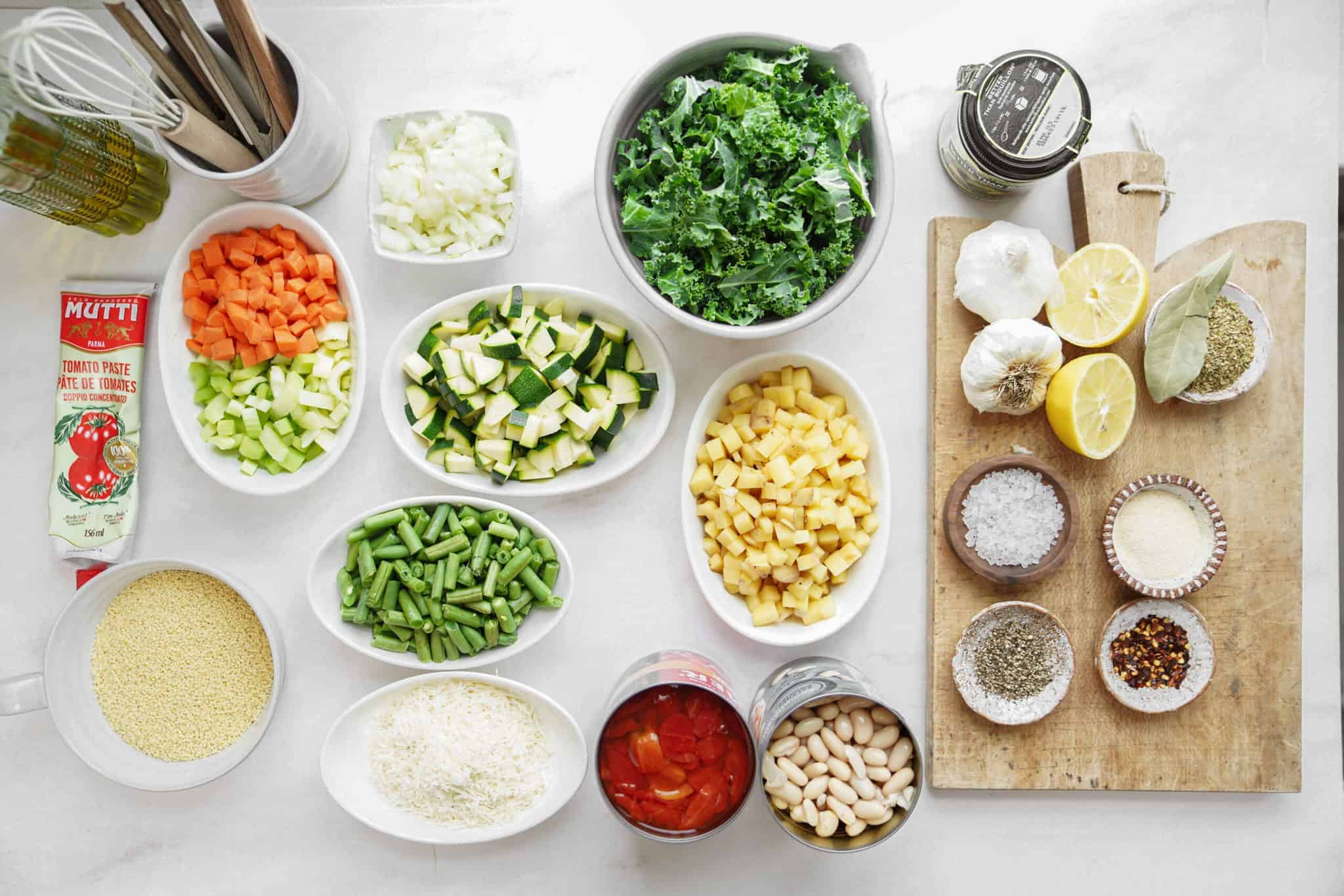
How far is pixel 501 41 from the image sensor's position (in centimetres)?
166

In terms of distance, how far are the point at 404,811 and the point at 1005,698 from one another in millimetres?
1178

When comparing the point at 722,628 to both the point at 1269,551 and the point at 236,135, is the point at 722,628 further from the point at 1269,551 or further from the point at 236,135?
the point at 236,135

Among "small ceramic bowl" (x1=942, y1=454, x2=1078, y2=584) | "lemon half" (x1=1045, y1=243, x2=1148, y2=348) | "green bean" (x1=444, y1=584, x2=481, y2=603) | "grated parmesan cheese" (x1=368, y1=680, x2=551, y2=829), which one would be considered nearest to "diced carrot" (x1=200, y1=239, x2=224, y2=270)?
"green bean" (x1=444, y1=584, x2=481, y2=603)

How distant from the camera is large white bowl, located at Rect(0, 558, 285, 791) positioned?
5.06ft

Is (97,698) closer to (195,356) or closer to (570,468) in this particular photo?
(195,356)

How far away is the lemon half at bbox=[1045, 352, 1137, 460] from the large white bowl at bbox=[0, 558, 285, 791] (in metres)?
1.53

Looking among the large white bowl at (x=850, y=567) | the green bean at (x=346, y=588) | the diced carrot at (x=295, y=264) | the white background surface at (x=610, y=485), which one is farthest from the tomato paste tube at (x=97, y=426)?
the large white bowl at (x=850, y=567)

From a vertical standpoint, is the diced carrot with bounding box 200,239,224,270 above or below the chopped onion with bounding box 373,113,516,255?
below

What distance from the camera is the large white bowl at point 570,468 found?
154 centimetres

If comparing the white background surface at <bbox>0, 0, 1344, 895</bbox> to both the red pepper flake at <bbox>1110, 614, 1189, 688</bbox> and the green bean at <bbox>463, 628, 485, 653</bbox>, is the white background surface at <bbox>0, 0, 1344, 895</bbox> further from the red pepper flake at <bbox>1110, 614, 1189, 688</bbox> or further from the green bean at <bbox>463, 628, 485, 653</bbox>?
the red pepper flake at <bbox>1110, 614, 1189, 688</bbox>

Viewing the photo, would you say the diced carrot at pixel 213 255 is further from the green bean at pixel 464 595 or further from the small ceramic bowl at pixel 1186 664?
the small ceramic bowl at pixel 1186 664

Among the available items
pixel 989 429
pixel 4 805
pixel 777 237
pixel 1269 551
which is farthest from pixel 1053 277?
pixel 4 805

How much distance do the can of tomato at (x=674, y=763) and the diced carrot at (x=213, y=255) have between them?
109 cm

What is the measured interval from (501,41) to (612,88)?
0.79ft
